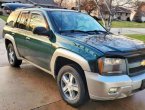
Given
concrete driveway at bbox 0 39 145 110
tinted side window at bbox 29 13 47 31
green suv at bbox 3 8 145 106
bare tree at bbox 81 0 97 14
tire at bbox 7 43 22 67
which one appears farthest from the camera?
bare tree at bbox 81 0 97 14

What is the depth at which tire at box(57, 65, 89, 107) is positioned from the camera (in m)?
4.74

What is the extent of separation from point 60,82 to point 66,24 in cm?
129

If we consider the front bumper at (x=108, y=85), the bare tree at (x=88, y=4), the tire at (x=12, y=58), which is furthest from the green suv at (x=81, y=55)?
the bare tree at (x=88, y=4)

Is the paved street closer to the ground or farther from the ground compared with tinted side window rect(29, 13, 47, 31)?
closer to the ground

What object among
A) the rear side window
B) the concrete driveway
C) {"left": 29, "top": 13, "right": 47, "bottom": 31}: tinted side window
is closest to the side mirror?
{"left": 29, "top": 13, "right": 47, "bottom": 31}: tinted side window

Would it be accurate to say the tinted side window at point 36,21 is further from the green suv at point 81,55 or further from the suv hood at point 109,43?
the suv hood at point 109,43

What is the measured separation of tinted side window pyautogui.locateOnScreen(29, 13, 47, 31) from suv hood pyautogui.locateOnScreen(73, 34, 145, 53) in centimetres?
98

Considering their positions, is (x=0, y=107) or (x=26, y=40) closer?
(x=0, y=107)

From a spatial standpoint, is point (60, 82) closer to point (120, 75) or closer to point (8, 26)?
point (120, 75)

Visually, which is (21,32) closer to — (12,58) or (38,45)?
(38,45)

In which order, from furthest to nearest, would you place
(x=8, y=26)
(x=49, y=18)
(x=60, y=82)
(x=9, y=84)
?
(x=8, y=26), (x=9, y=84), (x=49, y=18), (x=60, y=82)

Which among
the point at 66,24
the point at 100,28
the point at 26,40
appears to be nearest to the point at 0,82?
the point at 26,40

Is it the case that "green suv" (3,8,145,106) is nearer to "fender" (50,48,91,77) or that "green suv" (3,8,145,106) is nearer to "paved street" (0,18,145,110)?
"fender" (50,48,91,77)

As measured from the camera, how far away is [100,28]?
6352 millimetres
